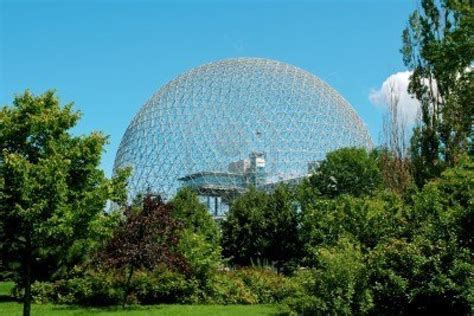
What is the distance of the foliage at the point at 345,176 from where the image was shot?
3975cm

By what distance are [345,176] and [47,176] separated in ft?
91.3

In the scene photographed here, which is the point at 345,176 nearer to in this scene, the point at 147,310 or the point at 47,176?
the point at 147,310

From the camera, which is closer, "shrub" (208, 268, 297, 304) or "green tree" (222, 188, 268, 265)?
"shrub" (208, 268, 297, 304)

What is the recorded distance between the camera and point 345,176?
1565 inches

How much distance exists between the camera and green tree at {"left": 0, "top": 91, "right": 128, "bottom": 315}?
47.3ft

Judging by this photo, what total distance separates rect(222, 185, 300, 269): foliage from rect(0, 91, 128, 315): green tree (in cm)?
1885

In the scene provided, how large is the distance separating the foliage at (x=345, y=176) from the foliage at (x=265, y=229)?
458cm

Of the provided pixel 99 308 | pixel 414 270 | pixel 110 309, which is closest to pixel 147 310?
pixel 110 309

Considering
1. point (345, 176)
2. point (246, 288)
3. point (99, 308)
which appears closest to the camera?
point (99, 308)

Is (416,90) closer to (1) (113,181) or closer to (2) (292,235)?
(2) (292,235)

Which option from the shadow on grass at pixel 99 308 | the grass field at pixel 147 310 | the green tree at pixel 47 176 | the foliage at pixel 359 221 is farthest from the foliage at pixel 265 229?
the green tree at pixel 47 176

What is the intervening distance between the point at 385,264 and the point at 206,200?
107 ft

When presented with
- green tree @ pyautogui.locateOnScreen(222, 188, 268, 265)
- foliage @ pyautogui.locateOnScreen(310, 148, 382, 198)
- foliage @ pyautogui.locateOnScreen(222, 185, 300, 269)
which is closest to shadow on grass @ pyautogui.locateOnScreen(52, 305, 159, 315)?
green tree @ pyautogui.locateOnScreen(222, 188, 268, 265)

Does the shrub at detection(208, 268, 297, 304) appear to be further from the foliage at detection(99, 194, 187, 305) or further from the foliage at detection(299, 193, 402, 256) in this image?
the foliage at detection(299, 193, 402, 256)
